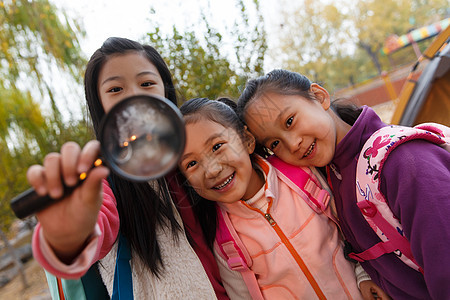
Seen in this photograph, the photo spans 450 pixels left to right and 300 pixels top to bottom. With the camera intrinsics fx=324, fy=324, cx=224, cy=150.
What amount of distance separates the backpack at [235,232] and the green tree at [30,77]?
3087mm

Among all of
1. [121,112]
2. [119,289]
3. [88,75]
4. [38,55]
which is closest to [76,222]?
[121,112]

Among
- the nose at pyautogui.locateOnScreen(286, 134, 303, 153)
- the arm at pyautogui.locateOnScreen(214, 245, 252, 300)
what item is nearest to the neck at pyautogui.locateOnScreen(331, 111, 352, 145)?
the nose at pyautogui.locateOnScreen(286, 134, 303, 153)

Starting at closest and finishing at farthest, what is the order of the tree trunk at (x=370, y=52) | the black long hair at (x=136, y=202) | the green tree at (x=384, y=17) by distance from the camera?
the black long hair at (x=136, y=202) < the green tree at (x=384, y=17) < the tree trunk at (x=370, y=52)

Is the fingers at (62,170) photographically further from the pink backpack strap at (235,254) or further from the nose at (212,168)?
the pink backpack strap at (235,254)

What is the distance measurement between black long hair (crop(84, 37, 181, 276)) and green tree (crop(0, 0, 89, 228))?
2785 mm

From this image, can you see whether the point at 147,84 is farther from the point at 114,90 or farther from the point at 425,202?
the point at 425,202

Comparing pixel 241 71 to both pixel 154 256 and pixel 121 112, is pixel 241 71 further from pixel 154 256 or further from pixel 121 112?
pixel 121 112

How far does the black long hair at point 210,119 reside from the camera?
139 centimetres

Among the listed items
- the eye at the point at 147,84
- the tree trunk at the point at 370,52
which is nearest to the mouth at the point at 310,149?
the eye at the point at 147,84

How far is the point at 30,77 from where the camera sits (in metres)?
5.52

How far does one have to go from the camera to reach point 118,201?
1389 millimetres

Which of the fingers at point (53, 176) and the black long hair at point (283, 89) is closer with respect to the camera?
the fingers at point (53, 176)

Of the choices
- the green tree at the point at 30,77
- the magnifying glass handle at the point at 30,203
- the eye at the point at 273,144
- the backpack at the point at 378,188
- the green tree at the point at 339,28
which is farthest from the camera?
the green tree at the point at 339,28

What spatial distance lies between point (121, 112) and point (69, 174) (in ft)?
0.58
